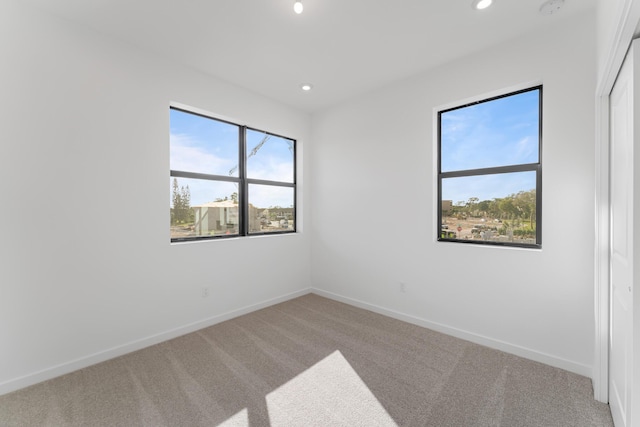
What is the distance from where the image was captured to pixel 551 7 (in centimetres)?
200

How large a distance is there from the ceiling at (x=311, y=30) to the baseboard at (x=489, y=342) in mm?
2751

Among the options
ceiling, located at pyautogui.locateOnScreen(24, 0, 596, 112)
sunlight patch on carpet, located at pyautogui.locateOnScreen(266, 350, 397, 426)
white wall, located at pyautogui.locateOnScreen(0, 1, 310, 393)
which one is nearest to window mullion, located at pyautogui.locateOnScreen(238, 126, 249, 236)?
white wall, located at pyautogui.locateOnScreen(0, 1, 310, 393)

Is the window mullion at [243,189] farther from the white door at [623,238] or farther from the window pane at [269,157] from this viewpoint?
the white door at [623,238]

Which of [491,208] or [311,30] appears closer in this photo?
[311,30]

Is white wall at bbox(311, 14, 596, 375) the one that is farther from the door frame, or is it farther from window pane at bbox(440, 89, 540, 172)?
the door frame

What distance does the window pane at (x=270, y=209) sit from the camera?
367 cm

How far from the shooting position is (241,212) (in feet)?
11.6

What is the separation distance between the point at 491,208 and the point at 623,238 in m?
1.19

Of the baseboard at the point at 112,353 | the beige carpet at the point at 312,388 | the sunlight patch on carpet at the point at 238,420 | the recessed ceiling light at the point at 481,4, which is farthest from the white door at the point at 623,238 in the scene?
the baseboard at the point at 112,353

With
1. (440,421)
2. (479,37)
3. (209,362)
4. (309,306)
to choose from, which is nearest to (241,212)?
(309,306)

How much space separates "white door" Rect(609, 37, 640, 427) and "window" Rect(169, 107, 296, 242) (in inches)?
131

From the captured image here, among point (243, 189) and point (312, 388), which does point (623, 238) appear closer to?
point (312, 388)

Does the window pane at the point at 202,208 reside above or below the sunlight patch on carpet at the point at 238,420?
above

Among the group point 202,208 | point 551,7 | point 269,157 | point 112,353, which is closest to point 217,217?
point 202,208
